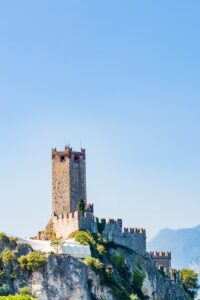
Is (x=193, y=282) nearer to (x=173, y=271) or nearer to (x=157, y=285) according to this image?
(x=173, y=271)

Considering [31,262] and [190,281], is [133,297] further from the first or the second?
[190,281]

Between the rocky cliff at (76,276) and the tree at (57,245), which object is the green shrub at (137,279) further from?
the tree at (57,245)

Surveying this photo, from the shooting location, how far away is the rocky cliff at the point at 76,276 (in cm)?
8506

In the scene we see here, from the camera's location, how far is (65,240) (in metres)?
95.3

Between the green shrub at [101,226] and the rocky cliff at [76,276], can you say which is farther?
the green shrub at [101,226]

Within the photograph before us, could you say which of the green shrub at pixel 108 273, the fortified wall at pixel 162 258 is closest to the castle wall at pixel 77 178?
the green shrub at pixel 108 273

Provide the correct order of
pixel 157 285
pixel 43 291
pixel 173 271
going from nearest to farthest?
pixel 43 291
pixel 157 285
pixel 173 271

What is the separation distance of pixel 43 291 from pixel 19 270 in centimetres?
363

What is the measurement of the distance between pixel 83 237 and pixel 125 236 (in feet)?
35.4

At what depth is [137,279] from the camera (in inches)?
3831

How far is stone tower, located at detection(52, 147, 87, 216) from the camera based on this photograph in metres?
104

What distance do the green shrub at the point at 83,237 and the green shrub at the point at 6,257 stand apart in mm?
10773

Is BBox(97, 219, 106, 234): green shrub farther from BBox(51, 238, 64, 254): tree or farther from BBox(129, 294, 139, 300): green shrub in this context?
BBox(129, 294, 139, 300): green shrub

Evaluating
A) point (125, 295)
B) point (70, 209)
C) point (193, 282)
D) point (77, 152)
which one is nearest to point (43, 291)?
point (125, 295)
